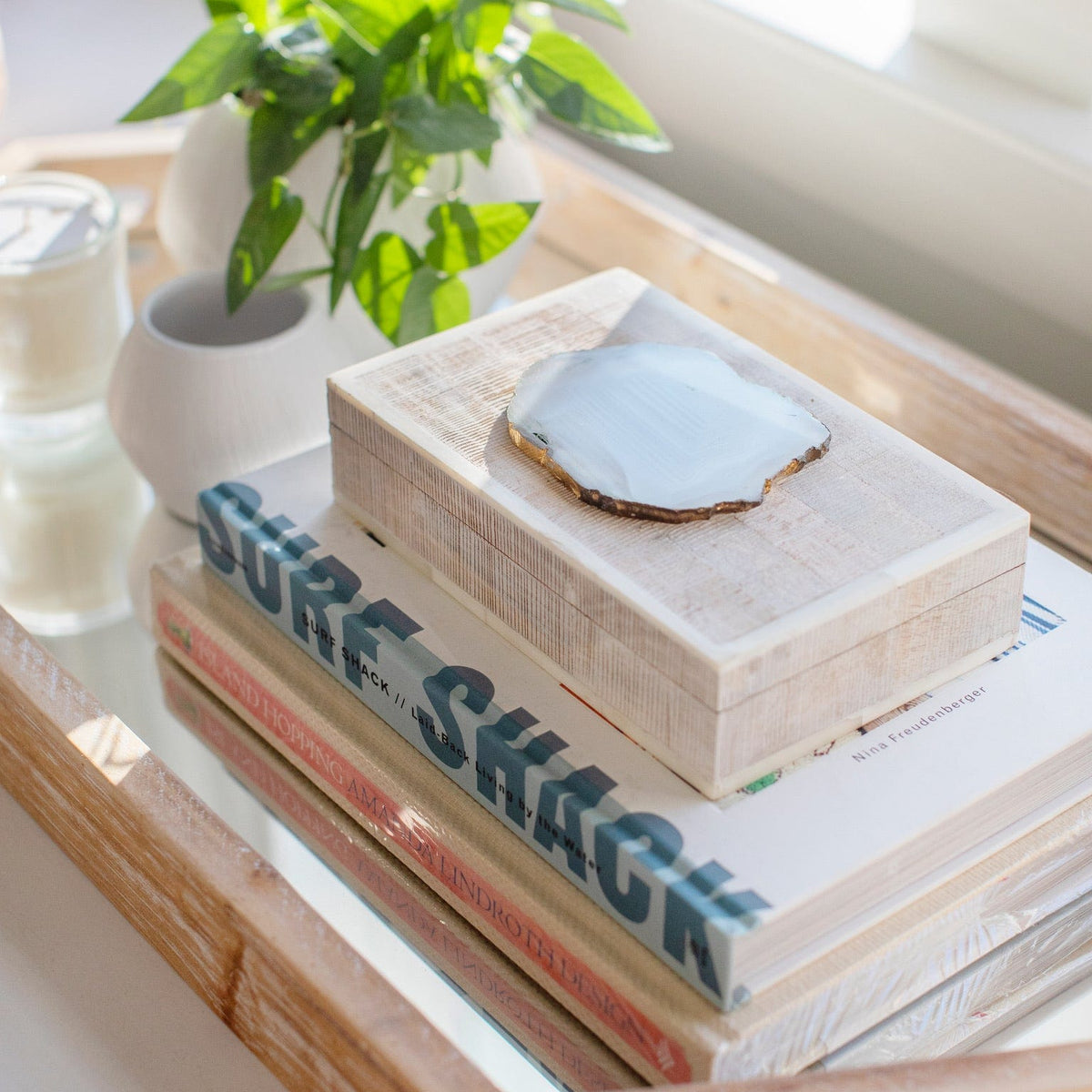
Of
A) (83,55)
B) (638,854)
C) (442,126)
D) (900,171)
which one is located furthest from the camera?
(83,55)

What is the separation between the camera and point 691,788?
36 centimetres

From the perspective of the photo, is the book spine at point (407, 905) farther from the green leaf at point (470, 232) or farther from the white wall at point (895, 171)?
the white wall at point (895, 171)

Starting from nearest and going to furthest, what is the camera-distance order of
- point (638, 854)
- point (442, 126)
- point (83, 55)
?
1. point (638, 854)
2. point (442, 126)
3. point (83, 55)

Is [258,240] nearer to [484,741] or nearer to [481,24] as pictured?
[481,24]

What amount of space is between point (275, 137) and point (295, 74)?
3cm

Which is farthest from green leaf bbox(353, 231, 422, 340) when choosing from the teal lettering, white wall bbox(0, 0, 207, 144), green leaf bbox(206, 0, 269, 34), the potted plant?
white wall bbox(0, 0, 207, 144)

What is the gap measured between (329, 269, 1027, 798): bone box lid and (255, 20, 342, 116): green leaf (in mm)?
167

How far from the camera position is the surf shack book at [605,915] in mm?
334

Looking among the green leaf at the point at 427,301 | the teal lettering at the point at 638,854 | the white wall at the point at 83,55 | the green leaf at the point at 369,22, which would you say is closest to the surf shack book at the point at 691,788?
the teal lettering at the point at 638,854

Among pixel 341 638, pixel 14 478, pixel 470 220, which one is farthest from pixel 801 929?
pixel 14 478

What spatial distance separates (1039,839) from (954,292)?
0.38m

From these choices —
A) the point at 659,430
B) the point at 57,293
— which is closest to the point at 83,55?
the point at 57,293

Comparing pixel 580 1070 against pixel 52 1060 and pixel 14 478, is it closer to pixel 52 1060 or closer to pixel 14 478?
pixel 52 1060

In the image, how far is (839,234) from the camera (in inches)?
29.4
